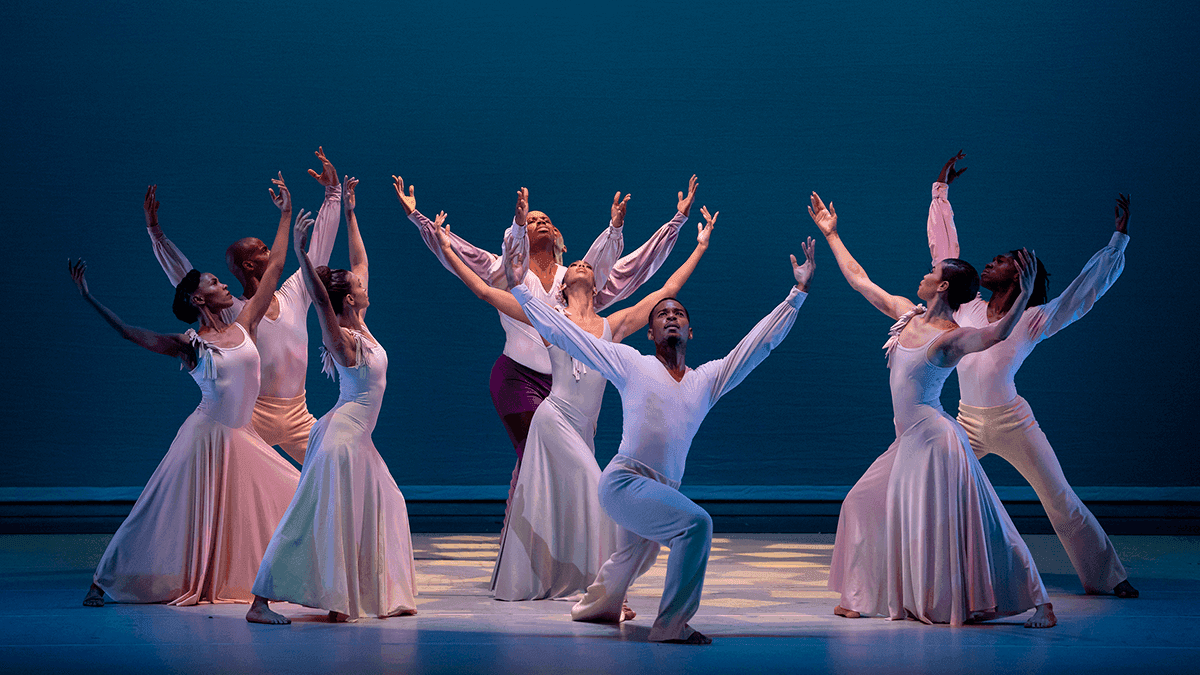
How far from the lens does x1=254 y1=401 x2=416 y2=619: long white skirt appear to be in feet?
11.5

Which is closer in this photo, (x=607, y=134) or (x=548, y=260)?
(x=548, y=260)

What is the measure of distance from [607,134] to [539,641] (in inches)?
172

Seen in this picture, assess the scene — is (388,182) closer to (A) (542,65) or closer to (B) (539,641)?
(A) (542,65)

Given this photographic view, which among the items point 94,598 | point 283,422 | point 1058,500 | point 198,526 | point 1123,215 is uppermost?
point 1123,215

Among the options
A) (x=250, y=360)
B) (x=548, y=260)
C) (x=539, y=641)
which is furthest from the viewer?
(x=548, y=260)

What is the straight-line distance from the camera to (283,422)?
15.3 feet

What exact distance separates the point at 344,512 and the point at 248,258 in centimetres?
138

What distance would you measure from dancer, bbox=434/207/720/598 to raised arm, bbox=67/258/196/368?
1.09m

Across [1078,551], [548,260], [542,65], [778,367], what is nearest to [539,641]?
[548,260]

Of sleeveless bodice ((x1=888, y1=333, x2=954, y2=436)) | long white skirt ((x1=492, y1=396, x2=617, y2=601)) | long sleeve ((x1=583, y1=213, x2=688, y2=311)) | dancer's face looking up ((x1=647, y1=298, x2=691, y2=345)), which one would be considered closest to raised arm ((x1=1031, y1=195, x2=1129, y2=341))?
sleeveless bodice ((x1=888, y1=333, x2=954, y2=436))

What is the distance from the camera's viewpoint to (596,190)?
275 inches

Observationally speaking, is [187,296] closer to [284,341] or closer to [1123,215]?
[284,341]

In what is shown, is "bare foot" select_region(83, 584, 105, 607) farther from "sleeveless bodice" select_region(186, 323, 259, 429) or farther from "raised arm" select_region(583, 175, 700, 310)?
"raised arm" select_region(583, 175, 700, 310)

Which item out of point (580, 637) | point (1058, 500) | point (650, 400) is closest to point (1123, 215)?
point (1058, 500)
